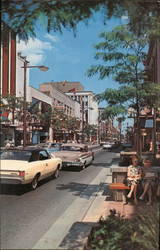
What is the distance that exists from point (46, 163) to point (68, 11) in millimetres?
7795

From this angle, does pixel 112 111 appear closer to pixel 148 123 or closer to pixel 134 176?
pixel 134 176

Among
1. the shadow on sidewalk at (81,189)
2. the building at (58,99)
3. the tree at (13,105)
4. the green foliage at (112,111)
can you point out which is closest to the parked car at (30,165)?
→ the shadow on sidewalk at (81,189)

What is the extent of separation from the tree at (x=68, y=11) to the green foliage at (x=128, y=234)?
7.42 feet

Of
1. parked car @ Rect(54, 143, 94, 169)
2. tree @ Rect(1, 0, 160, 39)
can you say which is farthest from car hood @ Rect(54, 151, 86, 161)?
tree @ Rect(1, 0, 160, 39)

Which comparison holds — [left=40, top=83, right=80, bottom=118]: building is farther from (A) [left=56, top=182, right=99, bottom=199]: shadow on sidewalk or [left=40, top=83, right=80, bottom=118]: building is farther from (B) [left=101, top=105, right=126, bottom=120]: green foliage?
(A) [left=56, top=182, right=99, bottom=199]: shadow on sidewalk

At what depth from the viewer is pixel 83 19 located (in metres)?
2.96

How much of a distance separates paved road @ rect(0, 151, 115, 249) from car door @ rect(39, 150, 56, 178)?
0.50m

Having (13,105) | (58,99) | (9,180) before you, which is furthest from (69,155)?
(58,99)

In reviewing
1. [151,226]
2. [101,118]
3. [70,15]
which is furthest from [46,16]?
Answer: [101,118]

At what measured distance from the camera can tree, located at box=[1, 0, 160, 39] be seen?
2.80 metres

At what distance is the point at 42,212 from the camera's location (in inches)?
268

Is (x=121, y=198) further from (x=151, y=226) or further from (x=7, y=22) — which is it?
(x=7, y=22)

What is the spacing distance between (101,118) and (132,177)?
355cm

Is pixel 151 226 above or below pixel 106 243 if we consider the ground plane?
above
